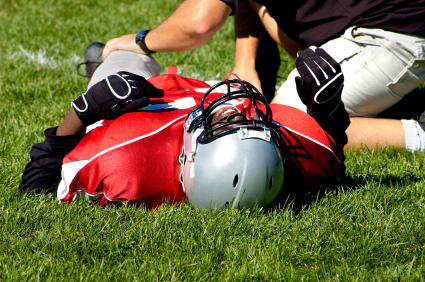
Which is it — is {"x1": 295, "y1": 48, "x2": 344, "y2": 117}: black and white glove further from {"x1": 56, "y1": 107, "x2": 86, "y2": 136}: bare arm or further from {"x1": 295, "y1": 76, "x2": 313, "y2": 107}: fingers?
{"x1": 56, "y1": 107, "x2": 86, "y2": 136}: bare arm

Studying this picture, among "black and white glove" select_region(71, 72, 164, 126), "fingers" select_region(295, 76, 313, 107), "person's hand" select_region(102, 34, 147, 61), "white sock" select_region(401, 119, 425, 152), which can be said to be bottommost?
"white sock" select_region(401, 119, 425, 152)

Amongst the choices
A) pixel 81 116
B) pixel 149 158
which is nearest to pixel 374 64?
pixel 149 158

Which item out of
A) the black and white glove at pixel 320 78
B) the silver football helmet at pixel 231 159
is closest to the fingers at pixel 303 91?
the black and white glove at pixel 320 78

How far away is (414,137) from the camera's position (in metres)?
3.13

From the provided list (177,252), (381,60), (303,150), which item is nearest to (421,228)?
(303,150)

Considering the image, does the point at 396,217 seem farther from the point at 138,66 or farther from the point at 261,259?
the point at 138,66

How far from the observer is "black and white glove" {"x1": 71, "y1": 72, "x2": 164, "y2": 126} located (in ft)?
6.91

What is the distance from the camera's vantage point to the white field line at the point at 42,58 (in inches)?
181

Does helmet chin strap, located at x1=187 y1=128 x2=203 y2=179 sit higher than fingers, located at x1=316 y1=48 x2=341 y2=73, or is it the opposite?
fingers, located at x1=316 y1=48 x2=341 y2=73

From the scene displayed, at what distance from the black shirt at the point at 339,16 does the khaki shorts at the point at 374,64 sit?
56 mm

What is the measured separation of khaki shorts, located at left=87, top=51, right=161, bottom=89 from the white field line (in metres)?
1.38

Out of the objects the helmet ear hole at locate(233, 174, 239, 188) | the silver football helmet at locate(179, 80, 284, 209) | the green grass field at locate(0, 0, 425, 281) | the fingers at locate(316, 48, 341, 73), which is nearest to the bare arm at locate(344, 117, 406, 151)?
the green grass field at locate(0, 0, 425, 281)

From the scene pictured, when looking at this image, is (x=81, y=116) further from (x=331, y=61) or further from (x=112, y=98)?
(x=331, y=61)

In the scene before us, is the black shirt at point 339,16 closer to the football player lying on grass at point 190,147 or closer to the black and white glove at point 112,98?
the football player lying on grass at point 190,147
